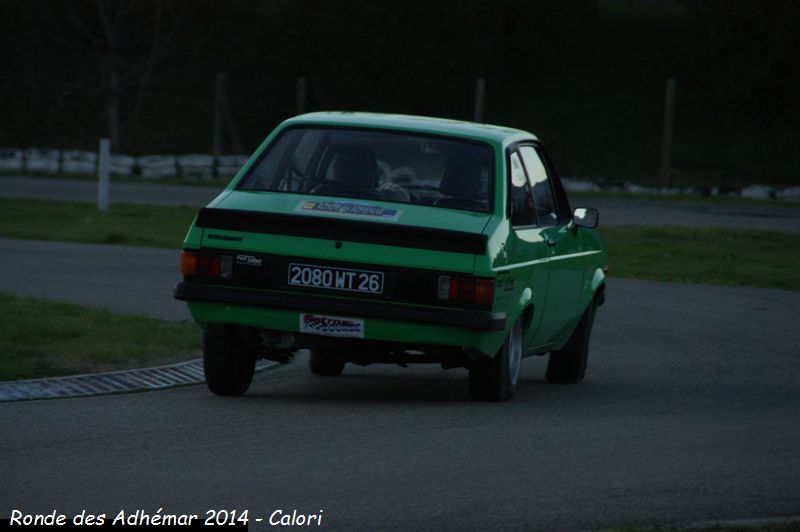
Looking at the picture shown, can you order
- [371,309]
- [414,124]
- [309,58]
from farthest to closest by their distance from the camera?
1. [309,58]
2. [414,124]
3. [371,309]

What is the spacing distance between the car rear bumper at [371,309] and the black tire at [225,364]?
470mm

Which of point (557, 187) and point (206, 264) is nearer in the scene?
point (206, 264)

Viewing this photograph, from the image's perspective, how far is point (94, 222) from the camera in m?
23.0

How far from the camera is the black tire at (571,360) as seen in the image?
34.8 ft

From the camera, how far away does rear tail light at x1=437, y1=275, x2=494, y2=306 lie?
27.3 feet

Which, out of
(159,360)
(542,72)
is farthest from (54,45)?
(159,360)

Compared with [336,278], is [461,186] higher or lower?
higher

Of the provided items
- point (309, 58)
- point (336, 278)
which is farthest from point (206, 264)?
point (309, 58)

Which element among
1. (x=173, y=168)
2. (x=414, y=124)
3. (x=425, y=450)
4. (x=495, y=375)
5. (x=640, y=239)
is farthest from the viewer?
(x=173, y=168)

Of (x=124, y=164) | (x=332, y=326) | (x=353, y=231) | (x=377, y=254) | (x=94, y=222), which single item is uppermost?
(x=353, y=231)

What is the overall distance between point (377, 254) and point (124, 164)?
29.7 meters

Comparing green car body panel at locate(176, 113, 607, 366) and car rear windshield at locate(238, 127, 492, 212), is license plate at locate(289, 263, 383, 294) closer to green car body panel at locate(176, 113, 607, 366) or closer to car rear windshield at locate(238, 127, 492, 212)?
green car body panel at locate(176, 113, 607, 366)

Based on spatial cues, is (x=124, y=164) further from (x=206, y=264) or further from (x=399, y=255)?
(x=399, y=255)

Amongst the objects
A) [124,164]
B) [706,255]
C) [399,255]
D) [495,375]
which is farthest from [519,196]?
[124,164]
